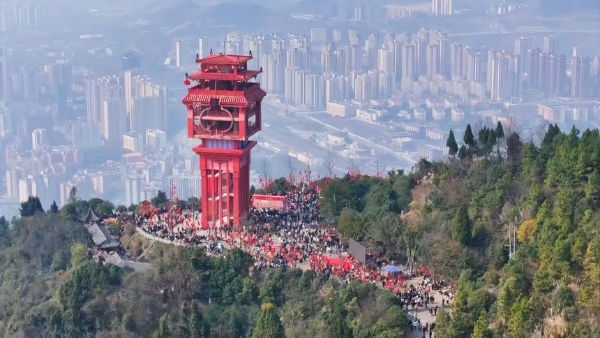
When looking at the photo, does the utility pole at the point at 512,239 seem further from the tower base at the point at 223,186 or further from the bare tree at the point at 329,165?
the bare tree at the point at 329,165

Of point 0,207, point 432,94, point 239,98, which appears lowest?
point 0,207

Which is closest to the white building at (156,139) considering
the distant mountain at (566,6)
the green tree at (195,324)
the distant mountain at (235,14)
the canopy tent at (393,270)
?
the distant mountain at (235,14)

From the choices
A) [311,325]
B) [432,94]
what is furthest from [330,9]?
[311,325]

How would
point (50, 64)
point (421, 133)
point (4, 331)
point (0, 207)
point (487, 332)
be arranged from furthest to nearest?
1. point (50, 64)
2. point (421, 133)
3. point (0, 207)
4. point (4, 331)
5. point (487, 332)

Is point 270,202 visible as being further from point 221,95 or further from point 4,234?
point 4,234

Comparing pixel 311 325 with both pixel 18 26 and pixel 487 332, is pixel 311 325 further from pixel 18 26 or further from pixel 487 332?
pixel 18 26

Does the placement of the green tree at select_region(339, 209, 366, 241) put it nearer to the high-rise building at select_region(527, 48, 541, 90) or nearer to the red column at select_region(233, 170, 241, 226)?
the red column at select_region(233, 170, 241, 226)

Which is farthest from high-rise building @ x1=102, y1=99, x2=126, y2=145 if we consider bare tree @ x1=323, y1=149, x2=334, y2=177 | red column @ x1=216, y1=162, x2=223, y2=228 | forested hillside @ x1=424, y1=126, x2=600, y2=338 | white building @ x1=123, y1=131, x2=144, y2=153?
forested hillside @ x1=424, y1=126, x2=600, y2=338
